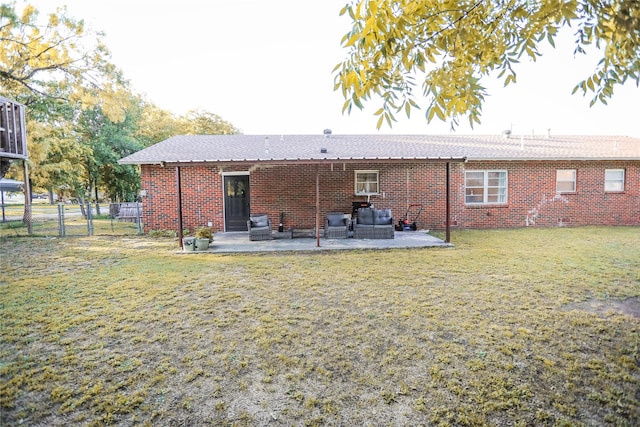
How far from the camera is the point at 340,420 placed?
Result: 98.1 inches

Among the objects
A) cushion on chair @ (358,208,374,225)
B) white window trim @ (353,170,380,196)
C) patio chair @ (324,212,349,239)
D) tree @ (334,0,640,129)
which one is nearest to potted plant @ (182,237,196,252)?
patio chair @ (324,212,349,239)

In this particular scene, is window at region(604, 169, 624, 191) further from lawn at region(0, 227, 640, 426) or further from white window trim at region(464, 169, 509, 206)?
lawn at region(0, 227, 640, 426)

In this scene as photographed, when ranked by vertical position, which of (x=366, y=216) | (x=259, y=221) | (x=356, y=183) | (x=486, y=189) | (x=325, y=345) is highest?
(x=356, y=183)

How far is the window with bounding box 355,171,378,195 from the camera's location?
1267 centimetres

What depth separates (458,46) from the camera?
11.4 ft

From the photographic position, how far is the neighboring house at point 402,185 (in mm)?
12234

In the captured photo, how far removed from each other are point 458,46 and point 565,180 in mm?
12866

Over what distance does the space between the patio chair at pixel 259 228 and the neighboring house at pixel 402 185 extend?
150 centimetres

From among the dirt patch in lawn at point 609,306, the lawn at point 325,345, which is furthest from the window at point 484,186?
the dirt patch in lawn at point 609,306

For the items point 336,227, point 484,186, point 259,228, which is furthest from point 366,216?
point 484,186

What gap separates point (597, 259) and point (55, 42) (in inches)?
809

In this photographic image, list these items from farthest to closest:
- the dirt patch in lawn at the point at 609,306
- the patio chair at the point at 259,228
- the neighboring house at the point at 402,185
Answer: the neighboring house at the point at 402,185, the patio chair at the point at 259,228, the dirt patch in lawn at the point at 609,306

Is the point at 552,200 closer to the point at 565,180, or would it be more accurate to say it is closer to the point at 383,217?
the point at 565,180

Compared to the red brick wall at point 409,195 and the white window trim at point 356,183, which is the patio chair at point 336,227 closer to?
the red brick wall at point 409,195
